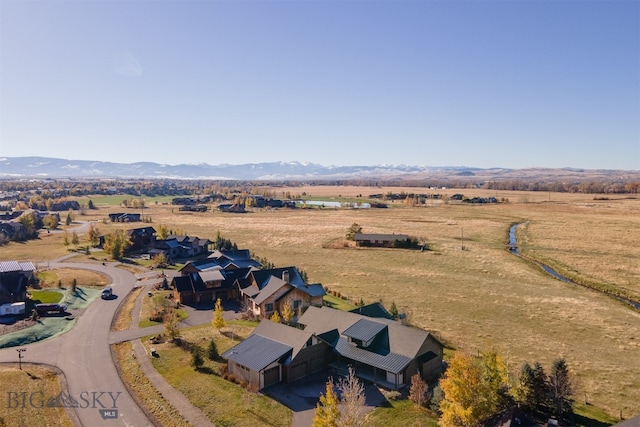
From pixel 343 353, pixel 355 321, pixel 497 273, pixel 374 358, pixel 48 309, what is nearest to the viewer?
pixel 374 358

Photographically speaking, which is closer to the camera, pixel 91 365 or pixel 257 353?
pixel 257 353

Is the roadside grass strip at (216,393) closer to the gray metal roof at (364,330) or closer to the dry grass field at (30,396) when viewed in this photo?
the dry grass field at (30,396)

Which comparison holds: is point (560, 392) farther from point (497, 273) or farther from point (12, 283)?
point (12, 283)

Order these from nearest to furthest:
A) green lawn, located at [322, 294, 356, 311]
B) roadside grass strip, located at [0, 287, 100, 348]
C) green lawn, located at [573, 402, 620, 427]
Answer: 1. green lawn, located at [573, 402, 620, 427]
2. roadside grass strip, located at [0, 287, 100, 348]
3. green lawn, located at [322, 294, 356, 311]

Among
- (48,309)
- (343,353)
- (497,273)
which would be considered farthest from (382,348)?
(497,273)

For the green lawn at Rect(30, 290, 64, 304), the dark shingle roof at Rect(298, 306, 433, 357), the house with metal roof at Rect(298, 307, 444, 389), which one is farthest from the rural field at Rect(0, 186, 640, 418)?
the green lawn at Rect(30, 290, 64, 304)

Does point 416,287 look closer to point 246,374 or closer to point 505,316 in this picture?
point 505,316

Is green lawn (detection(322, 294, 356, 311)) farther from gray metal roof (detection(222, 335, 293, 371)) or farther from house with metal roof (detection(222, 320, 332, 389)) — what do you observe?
gray metal roof (detection(222, 335, 293, 371))
